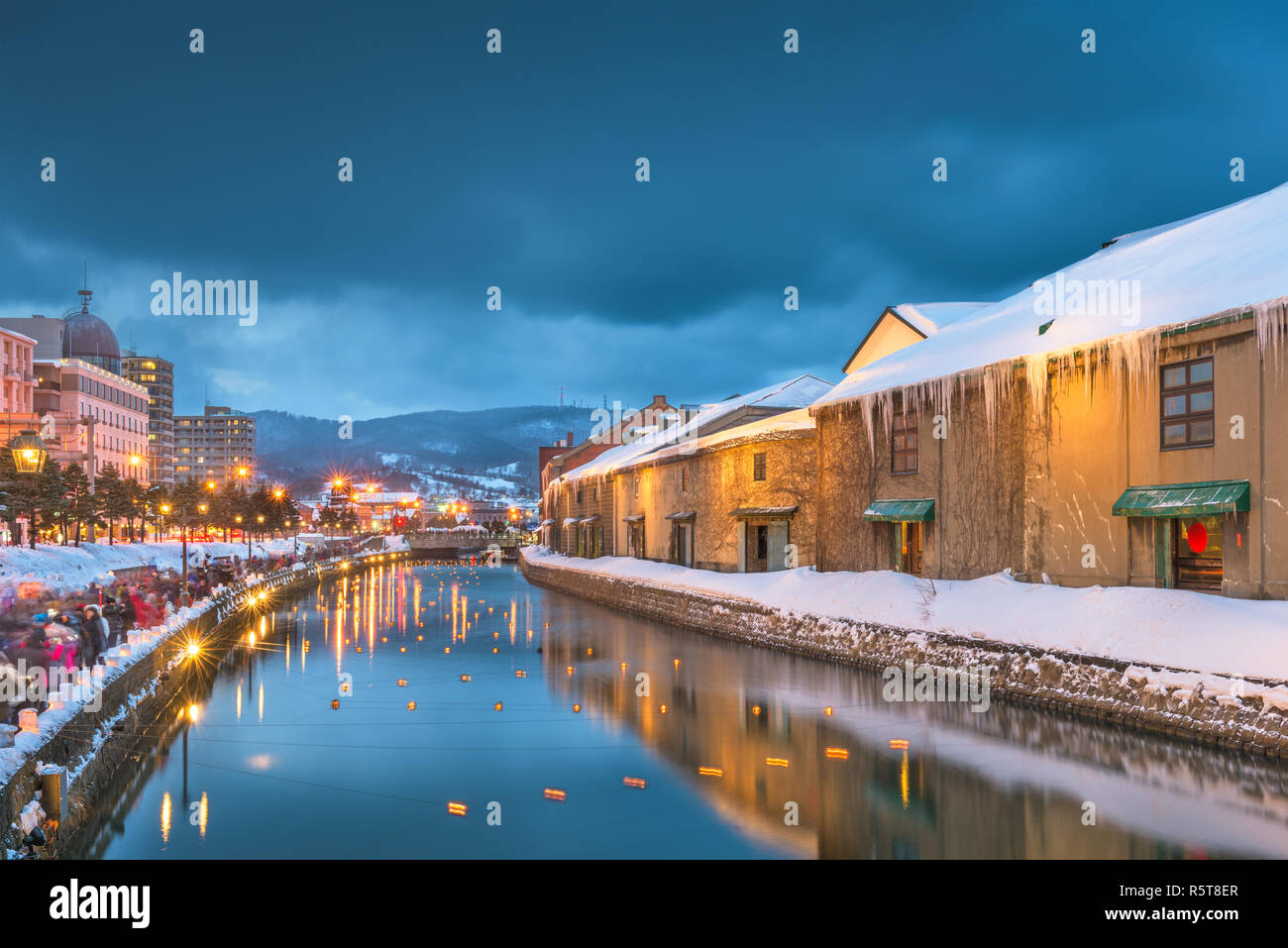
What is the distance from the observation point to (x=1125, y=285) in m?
20.9

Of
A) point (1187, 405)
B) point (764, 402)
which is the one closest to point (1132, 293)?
point (1187, 405)

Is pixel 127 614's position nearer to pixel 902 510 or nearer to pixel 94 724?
pixel 94 724

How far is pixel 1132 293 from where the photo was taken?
2017 cm

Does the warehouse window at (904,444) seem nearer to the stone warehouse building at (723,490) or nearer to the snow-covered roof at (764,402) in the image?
the stone warehouse building at (723,490)

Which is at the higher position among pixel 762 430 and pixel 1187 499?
pixel 762 430

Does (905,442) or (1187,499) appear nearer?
(1187,499)

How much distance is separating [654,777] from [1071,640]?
912 centimetres

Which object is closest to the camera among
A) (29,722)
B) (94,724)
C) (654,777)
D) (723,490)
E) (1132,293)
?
(29,722)

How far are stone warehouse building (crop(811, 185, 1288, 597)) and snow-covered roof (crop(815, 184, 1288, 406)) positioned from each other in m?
0.07

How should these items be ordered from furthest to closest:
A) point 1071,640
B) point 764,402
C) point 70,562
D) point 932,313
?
1. point 764,402
2. point 70,562
3. point 932,313
4. point 1071,640

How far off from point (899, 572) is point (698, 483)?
17199mm

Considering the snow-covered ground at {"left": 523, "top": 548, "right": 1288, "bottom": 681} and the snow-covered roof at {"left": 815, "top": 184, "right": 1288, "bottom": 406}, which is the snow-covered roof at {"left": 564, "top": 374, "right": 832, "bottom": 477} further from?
the snow-covered ground at {"left": 523, "top": 548, "right": 1288, "bottom": 681}
